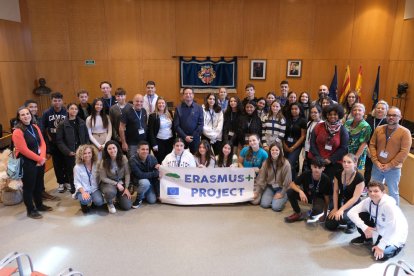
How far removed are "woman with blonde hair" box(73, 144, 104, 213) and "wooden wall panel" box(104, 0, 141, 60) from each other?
529 centimetres

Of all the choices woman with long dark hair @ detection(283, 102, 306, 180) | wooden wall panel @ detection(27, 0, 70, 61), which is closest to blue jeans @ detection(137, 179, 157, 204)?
woman with long dark hair @ detection(283, 102, 306, 180)

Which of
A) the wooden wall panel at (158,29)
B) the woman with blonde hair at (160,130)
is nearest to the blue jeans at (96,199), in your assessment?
the woman with blonde hair at (160,130)

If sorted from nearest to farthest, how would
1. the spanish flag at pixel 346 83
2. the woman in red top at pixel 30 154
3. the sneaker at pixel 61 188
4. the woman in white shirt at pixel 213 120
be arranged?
the woman in red top at pixel 30 154 → the sneaker at pixel 61 188 → the woman in white shirt at pixel 213 120 → the spanish flag at pixel 346 83

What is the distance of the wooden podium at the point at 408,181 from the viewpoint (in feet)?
15.4

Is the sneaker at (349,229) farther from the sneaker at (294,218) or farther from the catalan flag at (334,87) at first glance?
the catalan flag at (334,87)

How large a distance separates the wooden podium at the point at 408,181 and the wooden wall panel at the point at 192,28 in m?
5.78

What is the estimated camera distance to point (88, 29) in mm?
8750

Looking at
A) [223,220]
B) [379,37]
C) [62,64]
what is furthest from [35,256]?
[379,37]

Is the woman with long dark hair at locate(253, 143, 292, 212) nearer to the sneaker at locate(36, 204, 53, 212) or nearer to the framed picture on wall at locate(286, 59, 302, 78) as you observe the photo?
the sneaker at locate(36, 204, 53, 212)

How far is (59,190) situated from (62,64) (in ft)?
16.7

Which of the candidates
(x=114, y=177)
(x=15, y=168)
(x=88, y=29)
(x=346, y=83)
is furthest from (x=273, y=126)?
(x=88, y=29)

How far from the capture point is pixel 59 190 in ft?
16.9

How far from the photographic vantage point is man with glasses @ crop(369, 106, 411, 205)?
3.93 metres

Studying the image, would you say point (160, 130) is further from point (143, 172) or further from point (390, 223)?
point (390, 223)
